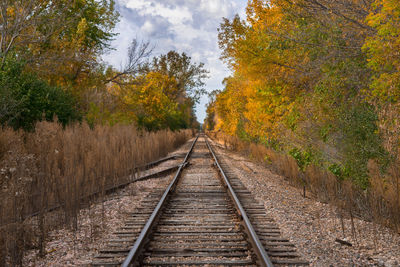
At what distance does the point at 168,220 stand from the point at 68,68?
1557cm

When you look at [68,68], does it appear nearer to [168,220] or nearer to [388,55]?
[168,220]

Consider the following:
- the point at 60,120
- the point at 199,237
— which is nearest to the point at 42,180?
the point at 199,237

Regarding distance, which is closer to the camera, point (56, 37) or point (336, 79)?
point (336, 79)

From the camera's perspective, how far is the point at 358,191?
687 cm

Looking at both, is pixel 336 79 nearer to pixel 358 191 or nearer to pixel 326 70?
pixel 326 70

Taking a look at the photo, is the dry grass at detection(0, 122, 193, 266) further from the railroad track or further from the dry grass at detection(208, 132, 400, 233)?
the dry grass at detection(208, 132, 400, 233)

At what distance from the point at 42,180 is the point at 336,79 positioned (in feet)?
22.6

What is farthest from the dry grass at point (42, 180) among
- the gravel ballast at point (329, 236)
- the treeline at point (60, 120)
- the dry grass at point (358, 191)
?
the dry grass at point (358, 191)

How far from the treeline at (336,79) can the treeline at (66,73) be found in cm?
770

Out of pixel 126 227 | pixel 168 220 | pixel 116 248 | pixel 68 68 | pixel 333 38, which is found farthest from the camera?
pixel 68 68

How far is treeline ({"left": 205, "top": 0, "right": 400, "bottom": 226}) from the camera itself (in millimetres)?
5781

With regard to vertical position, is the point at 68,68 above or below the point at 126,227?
above

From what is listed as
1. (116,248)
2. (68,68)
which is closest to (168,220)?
(116,248)

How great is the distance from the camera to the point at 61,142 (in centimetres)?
922
